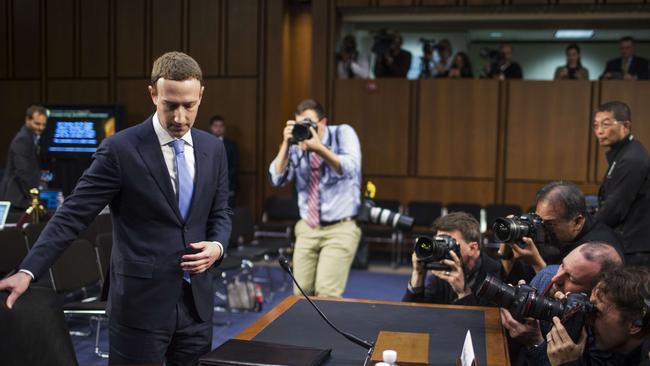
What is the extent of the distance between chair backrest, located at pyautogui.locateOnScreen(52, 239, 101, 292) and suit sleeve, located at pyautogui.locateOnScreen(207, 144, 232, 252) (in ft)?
6.90

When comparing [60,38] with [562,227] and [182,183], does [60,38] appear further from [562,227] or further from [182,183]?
[562,227]

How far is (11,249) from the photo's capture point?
4.04 meters

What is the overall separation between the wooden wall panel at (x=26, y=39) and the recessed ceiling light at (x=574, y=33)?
7.12m

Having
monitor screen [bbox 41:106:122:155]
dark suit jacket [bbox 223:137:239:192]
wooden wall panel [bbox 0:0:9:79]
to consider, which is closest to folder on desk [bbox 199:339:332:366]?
dark suit jacket [bbox 223:137:239:192]

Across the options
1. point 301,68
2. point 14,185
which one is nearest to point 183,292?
point 14,185

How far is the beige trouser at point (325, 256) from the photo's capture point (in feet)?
12.1

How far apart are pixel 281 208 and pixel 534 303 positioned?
6.00m

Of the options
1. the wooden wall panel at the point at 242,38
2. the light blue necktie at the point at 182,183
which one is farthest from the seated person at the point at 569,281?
the wooden wall panel at the point at 242,38

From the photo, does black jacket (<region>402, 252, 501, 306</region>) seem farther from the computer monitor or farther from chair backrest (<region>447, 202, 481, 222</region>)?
chair backrest (<region>447, 202, 481, 222</region>)

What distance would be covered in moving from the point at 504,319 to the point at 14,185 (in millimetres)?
5476

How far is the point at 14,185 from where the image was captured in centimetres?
637

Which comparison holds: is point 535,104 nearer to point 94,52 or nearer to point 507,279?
point 507,279

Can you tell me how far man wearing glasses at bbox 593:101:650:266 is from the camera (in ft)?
13.0

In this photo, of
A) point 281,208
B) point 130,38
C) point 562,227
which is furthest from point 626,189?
point 130,38
